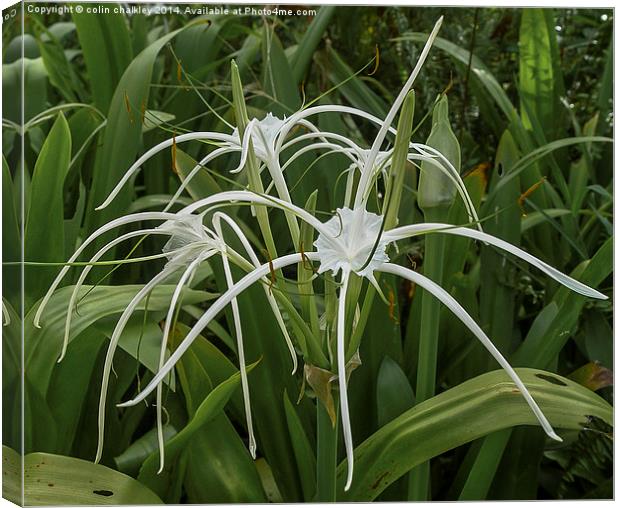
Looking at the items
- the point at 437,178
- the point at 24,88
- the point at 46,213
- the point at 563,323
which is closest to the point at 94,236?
the point at 46,213

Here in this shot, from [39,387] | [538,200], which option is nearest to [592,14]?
[538,200]

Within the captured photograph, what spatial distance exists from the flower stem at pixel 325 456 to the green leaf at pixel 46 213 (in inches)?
14.3

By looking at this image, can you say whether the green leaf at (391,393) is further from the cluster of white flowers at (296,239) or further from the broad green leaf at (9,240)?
the broad green leaf at (9,240)

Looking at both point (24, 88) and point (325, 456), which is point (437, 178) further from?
point (24, 88)

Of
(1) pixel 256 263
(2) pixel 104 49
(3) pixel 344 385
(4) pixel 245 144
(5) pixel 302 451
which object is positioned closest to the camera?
(3) pixel 344 385

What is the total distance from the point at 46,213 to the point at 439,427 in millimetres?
533

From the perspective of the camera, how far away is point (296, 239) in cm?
91

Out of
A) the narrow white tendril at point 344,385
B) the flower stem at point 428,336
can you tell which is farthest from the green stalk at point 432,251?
the narrow white tendril at point 344,385

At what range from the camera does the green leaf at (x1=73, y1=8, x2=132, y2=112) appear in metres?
1.13

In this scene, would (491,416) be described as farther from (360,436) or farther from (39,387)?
(39,387)

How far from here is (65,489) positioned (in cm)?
102

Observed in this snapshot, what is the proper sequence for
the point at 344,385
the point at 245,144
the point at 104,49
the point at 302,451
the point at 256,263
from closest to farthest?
the point at 344,385 < the point at 245,144 < the point at 256,263 < the point at 302,451 < the point at 104,49

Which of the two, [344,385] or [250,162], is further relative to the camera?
[250,162]

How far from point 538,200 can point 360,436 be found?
412 mm
